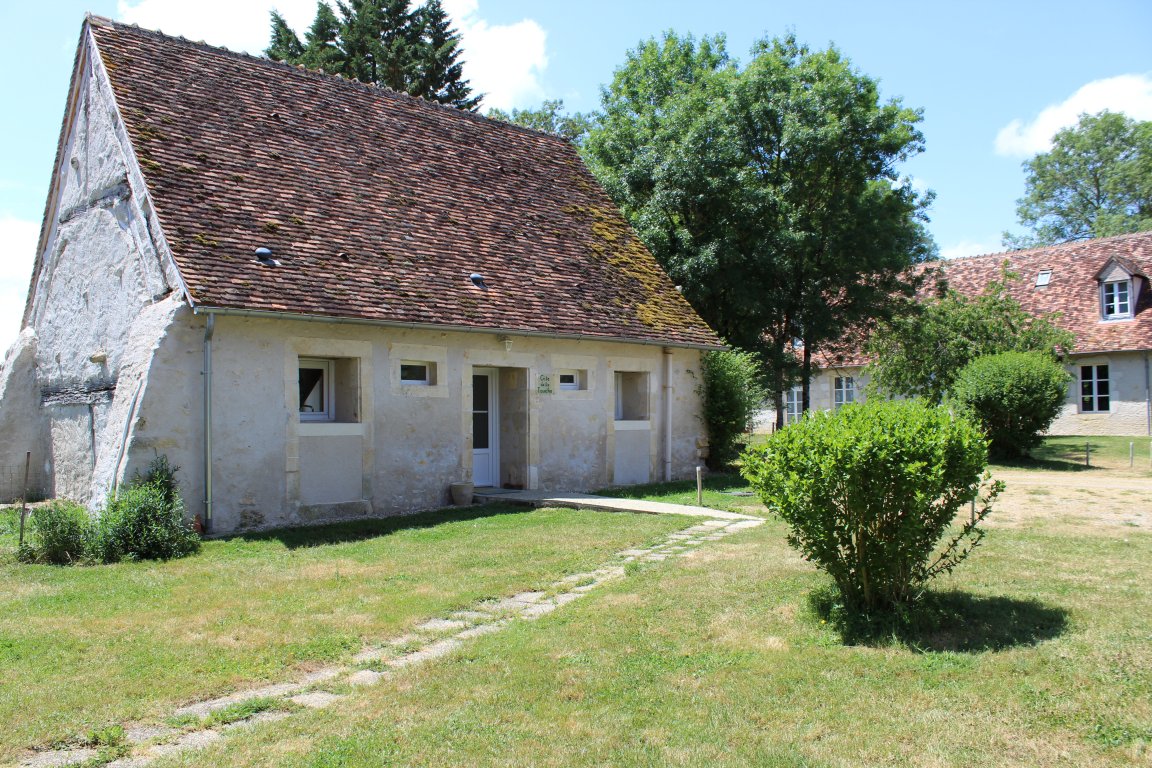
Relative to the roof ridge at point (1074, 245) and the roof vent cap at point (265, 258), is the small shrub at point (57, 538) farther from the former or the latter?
the roof ridge at point (1074, 245)

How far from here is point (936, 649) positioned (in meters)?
6.13

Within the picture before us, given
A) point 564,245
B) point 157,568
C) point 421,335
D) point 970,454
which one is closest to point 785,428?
point 970,454

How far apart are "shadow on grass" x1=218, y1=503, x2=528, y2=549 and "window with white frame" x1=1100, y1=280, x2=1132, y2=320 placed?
79.0 feet

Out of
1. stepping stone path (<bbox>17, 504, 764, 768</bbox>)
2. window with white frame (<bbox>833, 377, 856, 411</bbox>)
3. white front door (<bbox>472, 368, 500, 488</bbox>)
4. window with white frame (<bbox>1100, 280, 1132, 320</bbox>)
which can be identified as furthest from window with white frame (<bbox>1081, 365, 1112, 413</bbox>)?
stepping stone path (<bbox>17, 504, 764, 768</bbox>)

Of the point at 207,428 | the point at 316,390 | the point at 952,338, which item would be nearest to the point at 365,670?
the point at 207,428

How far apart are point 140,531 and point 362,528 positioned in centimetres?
274

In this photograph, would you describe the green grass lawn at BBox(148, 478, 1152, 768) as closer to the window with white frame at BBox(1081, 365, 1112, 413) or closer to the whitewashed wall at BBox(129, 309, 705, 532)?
the whitewashed wall at BBox(129, 309, 705, 532)

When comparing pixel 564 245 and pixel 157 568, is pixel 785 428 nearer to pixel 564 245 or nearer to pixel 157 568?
pixel 157 568

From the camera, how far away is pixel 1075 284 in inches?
1215

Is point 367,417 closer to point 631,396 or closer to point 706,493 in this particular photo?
point 706,493

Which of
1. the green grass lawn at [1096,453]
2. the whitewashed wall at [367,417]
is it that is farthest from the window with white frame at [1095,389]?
the whitewashed wall at [367,417]

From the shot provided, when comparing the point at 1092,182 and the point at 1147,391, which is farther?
the point at 1092,182

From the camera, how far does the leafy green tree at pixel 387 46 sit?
31328 mm

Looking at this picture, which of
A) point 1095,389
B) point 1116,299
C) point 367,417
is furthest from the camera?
point 1116,299
